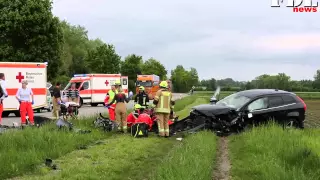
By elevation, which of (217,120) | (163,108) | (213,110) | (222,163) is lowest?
(222,163)

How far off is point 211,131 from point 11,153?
6.76 meters

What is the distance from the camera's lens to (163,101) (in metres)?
13.4

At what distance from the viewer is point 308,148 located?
8.68 meters

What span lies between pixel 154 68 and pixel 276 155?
85.4m

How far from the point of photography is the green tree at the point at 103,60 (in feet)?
188

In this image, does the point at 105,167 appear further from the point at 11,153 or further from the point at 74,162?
the point at 11,153

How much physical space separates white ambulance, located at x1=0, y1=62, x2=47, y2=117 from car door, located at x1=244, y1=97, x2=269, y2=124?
1270 cm

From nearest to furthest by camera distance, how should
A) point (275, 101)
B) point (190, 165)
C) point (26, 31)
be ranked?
1. point (190, 165)
2. point (275, 101)
3. point (26, 31)

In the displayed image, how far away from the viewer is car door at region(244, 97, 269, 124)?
13.7 metres

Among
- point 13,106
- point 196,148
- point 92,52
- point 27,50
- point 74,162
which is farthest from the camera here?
point 92,52

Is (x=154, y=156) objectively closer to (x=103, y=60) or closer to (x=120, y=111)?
(x=120, y=111)

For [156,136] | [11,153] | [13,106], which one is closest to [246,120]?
[156,136]

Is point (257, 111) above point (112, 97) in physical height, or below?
below

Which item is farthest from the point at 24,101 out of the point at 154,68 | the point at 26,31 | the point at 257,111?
the point at 154,68
